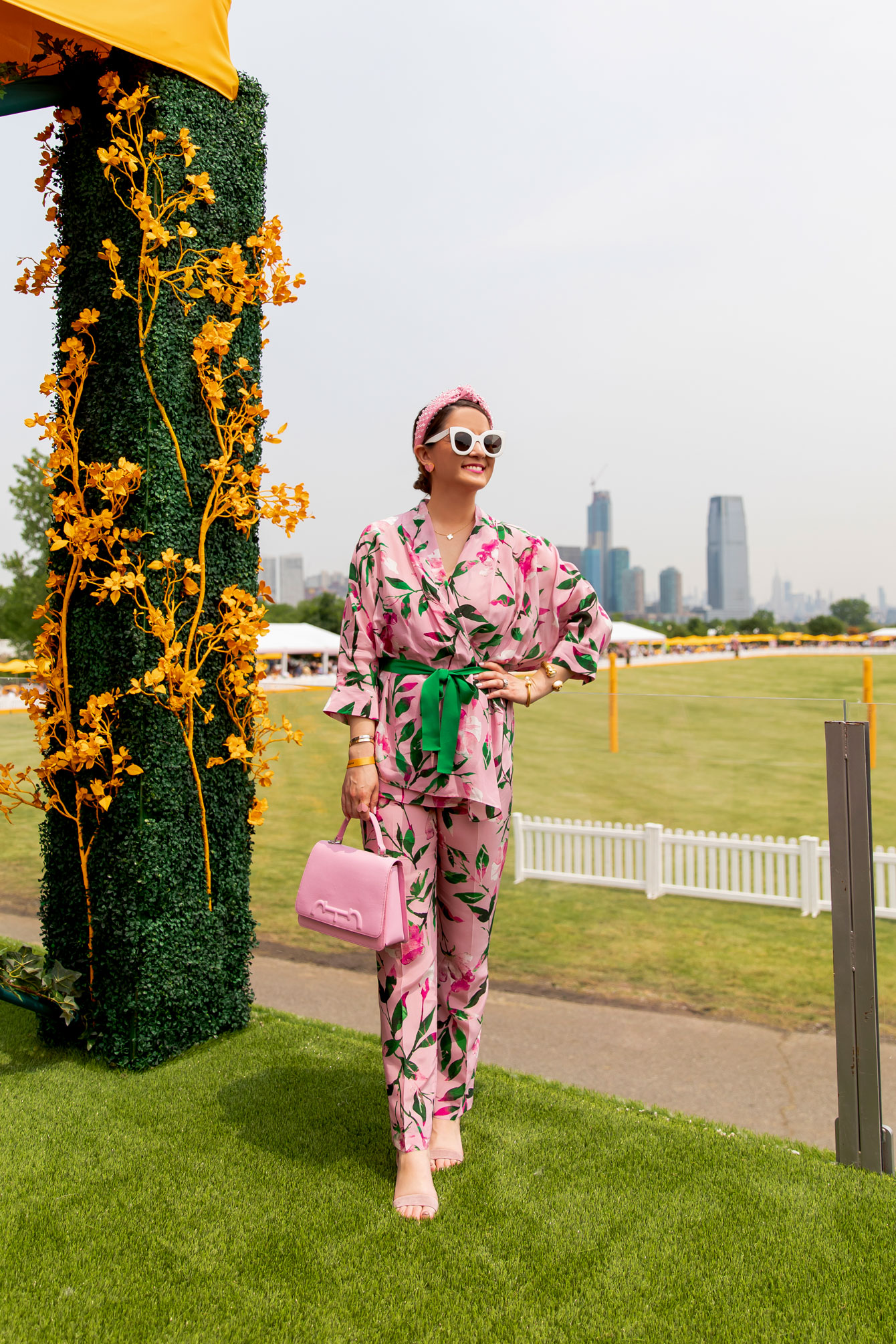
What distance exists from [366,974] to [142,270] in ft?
11.6

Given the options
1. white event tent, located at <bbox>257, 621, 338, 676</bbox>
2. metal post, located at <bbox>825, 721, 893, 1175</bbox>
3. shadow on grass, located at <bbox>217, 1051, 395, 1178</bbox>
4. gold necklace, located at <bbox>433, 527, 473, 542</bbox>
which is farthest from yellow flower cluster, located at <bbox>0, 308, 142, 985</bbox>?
white event tent, located at <bbox>257, 621, 338, 676</bbox>

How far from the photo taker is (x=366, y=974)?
484 centimetres

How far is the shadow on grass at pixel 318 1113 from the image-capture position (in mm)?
2289

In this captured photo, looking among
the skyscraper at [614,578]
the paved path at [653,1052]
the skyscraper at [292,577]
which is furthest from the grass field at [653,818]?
the skyscraper at [614,578]

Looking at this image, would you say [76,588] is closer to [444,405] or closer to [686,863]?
[444,405]

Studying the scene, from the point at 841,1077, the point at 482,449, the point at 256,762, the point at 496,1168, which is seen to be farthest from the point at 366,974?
the point at 482,449

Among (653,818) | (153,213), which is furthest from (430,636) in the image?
(653,818)

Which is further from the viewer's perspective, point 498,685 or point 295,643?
point 295,643

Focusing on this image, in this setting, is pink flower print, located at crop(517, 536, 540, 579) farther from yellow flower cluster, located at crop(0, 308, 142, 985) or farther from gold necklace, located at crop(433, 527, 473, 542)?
yellow flower cluster, located at crop(0, 308, 142, 985)

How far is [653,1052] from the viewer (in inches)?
153

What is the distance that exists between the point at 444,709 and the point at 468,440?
0.60m

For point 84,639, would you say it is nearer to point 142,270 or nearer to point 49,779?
point 49,779

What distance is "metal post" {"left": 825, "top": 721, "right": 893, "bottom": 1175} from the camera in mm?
2176

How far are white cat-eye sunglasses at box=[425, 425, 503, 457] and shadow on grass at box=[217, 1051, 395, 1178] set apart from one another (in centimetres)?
171
